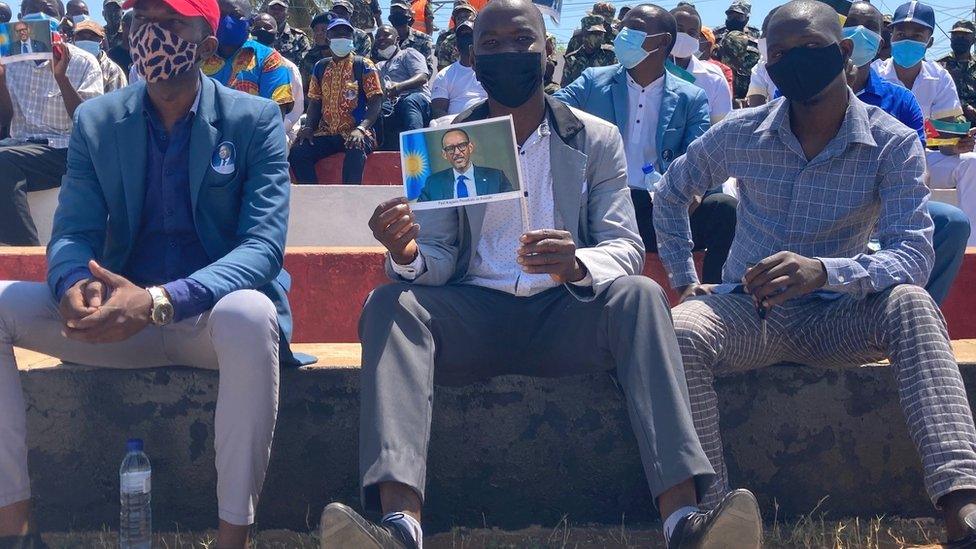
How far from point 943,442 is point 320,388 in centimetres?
198

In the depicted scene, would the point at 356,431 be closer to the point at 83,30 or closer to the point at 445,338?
the point at 445,338

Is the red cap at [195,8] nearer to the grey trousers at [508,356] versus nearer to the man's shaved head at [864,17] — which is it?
the grey trousers at [508,356]

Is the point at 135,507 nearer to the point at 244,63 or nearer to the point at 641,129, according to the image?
the point at 641,129

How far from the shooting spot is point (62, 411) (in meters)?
3.76

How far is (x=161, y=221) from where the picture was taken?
3.66m

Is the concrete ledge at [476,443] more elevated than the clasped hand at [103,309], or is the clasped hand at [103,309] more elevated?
the clasped hand at [103,309]

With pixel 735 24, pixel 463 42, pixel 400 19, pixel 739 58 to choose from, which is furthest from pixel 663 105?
pixel 735 24

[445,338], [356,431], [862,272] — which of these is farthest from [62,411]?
[862,272]

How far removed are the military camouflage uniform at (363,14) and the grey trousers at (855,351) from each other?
1003 centimetres

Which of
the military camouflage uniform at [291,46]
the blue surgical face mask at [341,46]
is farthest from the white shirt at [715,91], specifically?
the military camouflage uniform at [291,46]

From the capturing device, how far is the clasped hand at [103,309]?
3.24 m

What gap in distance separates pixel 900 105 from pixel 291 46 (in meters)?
8.05

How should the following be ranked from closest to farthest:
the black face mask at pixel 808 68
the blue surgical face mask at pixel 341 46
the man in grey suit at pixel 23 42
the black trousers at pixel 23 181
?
1. the black face mask at pixel 808 68
2. the man in grey suit at pixel 23 42
3. the black trousers at pixel 23 181
4. the blue surgical face mask at pixel 341 46

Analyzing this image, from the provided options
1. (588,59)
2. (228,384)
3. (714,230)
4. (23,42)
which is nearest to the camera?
(228,384)
